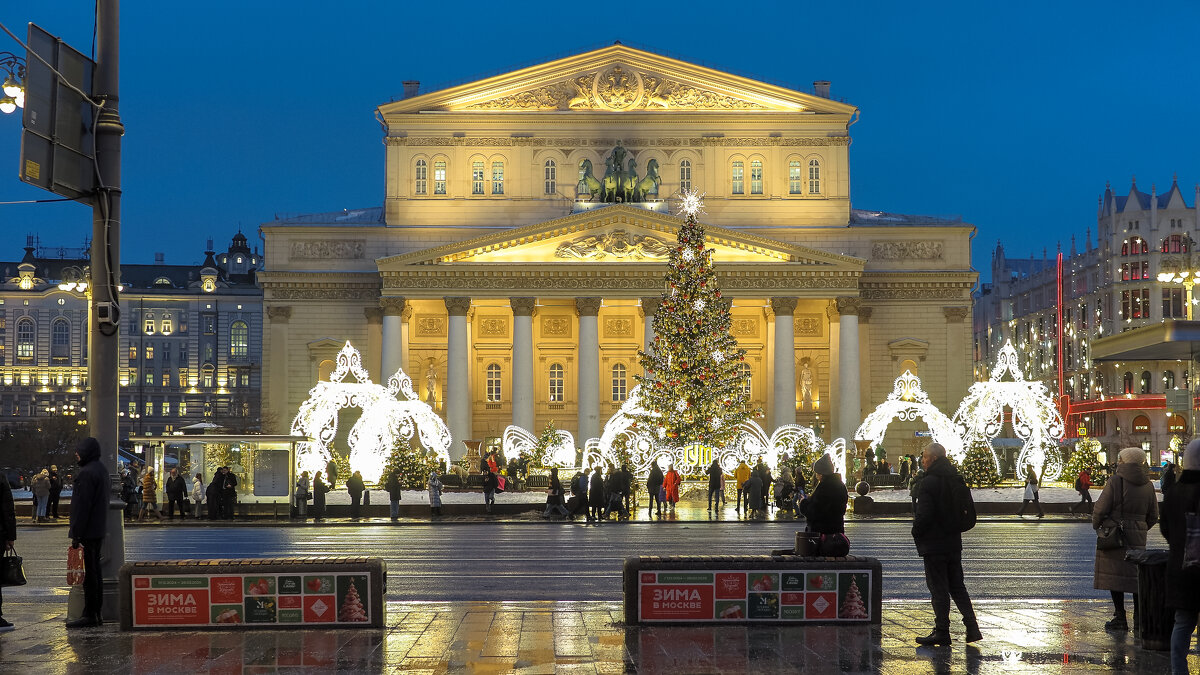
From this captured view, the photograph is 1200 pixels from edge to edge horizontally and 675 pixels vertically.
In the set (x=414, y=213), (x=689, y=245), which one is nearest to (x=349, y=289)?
(x=414, y=213)

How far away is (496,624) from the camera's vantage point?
1425 cm

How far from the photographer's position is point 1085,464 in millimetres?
48594

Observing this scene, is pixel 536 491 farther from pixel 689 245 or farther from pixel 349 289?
pixel 349 289

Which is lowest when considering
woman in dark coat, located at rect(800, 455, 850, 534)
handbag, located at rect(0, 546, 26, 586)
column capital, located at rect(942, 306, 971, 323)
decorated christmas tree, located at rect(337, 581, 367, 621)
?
decorated christmas tree, located at rect(337, 581, 367, 621)

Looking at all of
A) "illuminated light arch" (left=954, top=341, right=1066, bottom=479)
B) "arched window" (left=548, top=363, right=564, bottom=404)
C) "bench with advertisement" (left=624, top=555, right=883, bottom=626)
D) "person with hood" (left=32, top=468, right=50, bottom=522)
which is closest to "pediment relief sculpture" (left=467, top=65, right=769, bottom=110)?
"arched window" (left=548, top=363, right=564, bottom=404)

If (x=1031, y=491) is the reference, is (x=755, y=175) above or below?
above

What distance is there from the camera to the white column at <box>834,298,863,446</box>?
67812 mm

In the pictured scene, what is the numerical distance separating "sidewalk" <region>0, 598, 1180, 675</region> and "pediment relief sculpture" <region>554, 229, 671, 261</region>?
170 ft

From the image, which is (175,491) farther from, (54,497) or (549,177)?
(549,177)

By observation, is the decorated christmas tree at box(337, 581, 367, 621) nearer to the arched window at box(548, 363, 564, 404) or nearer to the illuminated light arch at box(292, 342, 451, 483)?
the illuminated light arch at box(292, 342, 451, 483)

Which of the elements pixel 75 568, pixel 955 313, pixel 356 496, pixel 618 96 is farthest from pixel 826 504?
pixel 618 96

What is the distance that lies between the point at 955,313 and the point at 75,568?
61249mm

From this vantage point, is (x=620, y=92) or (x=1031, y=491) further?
(x=620, y=92)

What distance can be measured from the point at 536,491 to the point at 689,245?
35.7 feet
